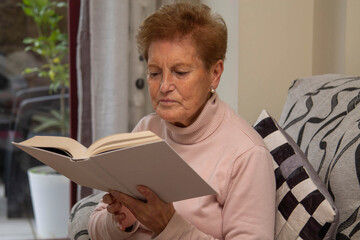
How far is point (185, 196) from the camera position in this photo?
1.14 metres

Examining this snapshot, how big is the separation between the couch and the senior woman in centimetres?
6

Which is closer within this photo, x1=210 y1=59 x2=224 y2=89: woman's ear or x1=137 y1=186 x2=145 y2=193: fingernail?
x1=137 y1=186 x2=145 y2=193: fingernail

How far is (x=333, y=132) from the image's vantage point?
133cm

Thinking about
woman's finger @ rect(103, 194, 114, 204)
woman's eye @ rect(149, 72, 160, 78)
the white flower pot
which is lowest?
the white flower pot

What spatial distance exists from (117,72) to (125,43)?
0.51 ft

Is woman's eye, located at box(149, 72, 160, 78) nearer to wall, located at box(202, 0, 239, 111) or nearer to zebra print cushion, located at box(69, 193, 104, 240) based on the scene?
zebra print cushion, located at box(69, 193, 104, 240)

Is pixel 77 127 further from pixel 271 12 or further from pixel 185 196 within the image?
pixel 185 196

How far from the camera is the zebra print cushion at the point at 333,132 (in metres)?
1.18

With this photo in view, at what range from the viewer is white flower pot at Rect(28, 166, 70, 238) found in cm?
320

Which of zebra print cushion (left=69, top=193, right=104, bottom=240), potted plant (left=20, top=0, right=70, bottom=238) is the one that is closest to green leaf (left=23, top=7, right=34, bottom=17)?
potted plant (left=20, top=0, right=70, bottom=238)

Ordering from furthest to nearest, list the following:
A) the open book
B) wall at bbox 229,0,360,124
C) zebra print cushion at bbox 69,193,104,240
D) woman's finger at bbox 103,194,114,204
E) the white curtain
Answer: the white curtain, wall at bbox 229,0,360,124, zebra print cushion at bbox 69,193,104,240, woman's finger at bbox 103,194,114,204, the open book

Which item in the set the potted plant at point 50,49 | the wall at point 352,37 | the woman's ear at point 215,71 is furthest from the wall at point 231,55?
the potted plant at point 50,49

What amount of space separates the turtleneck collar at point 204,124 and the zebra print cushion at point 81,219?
1.41 feet

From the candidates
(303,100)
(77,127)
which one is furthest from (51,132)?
(303,100)
